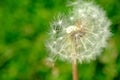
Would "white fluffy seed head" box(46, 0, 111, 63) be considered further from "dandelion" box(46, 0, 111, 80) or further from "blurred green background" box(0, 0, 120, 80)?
"blurred green background" box(0, 0, 120, 80)

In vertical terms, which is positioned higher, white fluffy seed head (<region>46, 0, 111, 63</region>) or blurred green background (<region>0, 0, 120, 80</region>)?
blurred green background (<region>0, 0, 120, 80</region>)

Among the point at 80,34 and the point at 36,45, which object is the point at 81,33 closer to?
the point at 80,34

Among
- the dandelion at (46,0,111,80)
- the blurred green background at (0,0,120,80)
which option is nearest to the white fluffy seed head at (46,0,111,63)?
the dandelion at (46,0,111,80)

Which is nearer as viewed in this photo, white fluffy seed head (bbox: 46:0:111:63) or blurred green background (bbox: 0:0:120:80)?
white fluffy seed head (bbox: 46:0:111:63)

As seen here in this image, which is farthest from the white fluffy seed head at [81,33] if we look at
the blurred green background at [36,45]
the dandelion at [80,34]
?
the blurred green background at [36,45]

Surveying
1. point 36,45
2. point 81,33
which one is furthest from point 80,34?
point 36,45

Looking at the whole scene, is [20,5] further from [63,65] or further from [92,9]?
[92,9]

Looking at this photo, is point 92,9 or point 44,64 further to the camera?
point 44,64

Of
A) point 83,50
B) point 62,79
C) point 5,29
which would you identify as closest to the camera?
point 83,50

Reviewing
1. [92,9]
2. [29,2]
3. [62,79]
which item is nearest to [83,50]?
[92,9]
